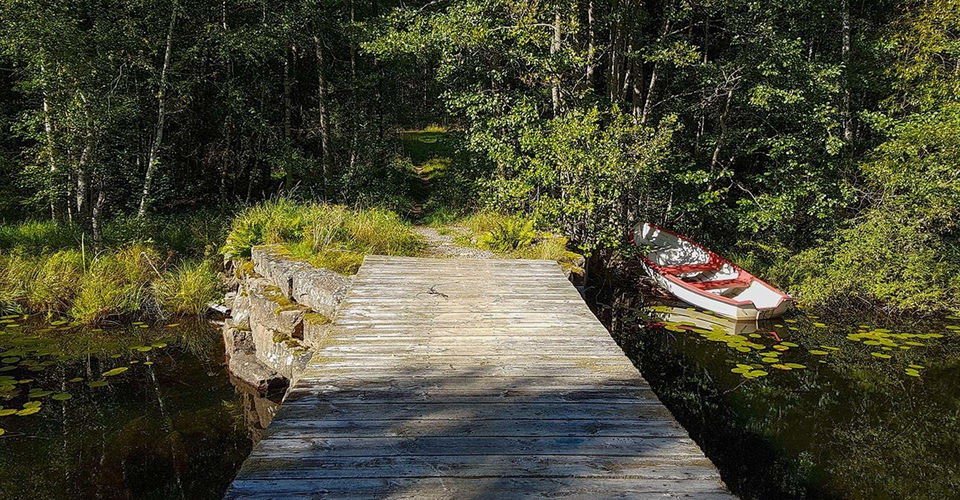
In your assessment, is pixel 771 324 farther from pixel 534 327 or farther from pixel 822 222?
pixel 534 327

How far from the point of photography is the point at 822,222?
11.2 m

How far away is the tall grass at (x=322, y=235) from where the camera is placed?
7043mm

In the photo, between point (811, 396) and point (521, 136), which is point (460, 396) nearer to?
point (811, 396)

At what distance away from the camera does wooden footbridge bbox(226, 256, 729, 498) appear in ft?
7.81

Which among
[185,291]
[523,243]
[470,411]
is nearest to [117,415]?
[185,291]

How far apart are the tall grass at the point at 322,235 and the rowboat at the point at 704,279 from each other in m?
4.36

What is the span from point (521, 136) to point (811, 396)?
20.9 ft

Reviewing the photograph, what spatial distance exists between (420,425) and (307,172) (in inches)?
429

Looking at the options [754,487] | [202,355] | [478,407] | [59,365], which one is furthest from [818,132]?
[59,365]

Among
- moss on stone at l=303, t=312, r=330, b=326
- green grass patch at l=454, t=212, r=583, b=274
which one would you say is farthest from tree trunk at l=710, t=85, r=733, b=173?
moss on stone at l=303, t=312, r=330, b=326

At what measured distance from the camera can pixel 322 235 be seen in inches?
289

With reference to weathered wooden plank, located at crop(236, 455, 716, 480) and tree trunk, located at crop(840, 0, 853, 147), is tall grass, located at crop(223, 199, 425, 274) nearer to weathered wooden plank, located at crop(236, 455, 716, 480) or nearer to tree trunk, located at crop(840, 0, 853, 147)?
weathered wooden plank, located at crop(236, 455, 716, 480)

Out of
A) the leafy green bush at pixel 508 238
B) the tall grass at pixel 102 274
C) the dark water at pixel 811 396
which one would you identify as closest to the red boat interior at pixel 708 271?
the dark water at pixel 811 396

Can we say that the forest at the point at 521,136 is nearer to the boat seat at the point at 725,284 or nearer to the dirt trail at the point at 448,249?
the dirt trail at the point at 448,249
